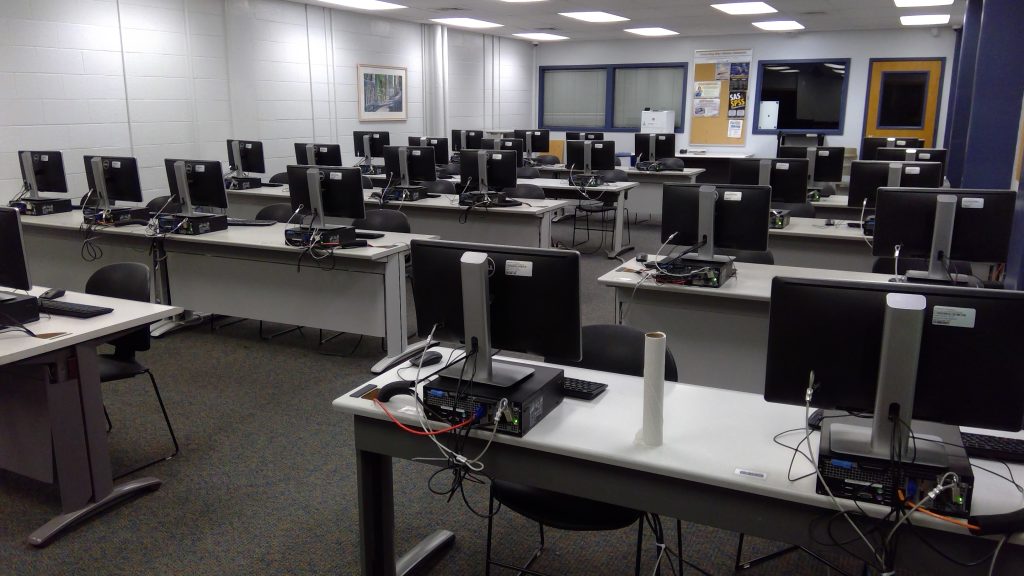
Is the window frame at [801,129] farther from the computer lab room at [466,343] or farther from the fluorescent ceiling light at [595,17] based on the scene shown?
the fluorescent ceiling light at [595,17]

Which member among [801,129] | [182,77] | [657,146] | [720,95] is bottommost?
[657,146]

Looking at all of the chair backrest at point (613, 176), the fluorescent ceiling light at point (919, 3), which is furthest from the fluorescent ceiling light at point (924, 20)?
the chair backrest at point (613, 176)

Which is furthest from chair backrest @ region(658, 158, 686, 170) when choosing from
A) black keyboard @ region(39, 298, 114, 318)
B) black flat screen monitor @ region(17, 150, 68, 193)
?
black keyboard @ region(39, 298, 114, 318)

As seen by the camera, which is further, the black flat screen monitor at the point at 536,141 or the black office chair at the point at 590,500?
the black flat screen monitor at the point at 536,141

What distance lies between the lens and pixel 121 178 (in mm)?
5234

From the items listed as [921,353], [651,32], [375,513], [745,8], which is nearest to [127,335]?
[375,513]

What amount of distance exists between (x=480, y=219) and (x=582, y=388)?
14.0ft

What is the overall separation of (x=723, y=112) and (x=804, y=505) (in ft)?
40.3

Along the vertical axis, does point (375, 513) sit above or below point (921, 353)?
below

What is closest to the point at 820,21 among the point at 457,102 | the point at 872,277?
the point at 457,102

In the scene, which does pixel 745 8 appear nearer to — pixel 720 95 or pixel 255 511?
pixel 720 95

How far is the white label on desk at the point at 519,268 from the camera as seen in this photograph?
1.98 meters

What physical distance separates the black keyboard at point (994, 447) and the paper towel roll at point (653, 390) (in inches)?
29.2

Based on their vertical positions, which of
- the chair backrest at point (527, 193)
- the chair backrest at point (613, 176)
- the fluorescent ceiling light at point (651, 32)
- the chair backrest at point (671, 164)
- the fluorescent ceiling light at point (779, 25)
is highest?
the fluorescent ceiling light at point (651, 32)
